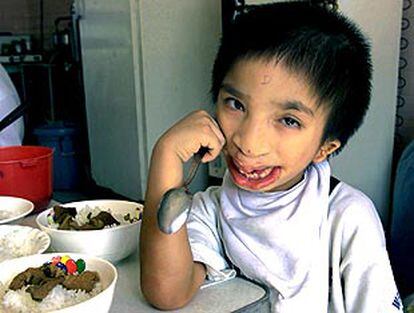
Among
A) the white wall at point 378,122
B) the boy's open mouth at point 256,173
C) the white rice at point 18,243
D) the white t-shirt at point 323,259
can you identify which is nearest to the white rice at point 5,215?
the white rice at point 18,243

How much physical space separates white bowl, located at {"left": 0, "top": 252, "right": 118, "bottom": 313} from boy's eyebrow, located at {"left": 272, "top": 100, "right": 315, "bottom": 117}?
34 cm

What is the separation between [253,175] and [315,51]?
0.69ft

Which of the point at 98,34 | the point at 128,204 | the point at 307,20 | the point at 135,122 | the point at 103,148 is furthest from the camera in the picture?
the point at 103,148

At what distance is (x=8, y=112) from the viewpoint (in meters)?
1.76

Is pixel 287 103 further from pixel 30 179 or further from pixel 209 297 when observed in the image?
pixel 30 179

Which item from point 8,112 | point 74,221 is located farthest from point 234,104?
point 8,112

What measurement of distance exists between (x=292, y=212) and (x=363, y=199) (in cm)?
12

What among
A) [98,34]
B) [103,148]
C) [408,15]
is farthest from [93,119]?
[408,15]

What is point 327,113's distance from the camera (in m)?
0.76

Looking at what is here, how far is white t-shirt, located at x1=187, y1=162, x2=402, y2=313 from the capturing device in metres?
0.76

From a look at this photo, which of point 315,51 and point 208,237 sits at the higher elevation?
point 315,51

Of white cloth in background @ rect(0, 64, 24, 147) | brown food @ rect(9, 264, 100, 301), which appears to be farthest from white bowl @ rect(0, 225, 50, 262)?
white cloth in background @ rect(0, 64, 24, 147)

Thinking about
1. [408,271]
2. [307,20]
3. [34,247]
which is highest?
[307,20]

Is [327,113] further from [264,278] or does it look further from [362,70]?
[264,278]
